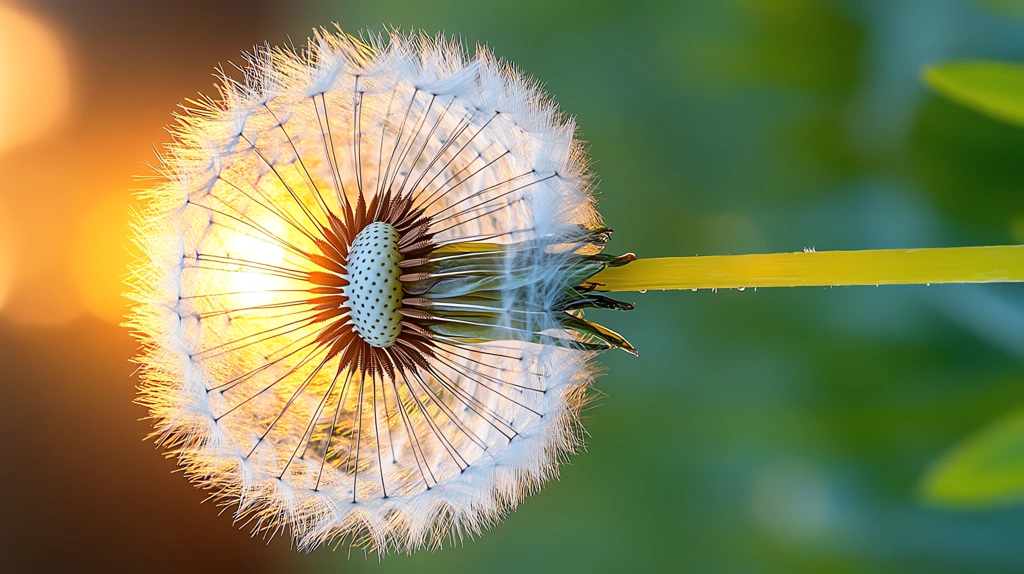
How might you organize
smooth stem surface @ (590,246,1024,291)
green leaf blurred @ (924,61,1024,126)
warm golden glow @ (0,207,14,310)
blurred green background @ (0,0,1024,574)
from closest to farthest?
smooth stem surface @ (590,246,1024,291) < green leaf blurred @ (924,61,1024,126) < blurred green background @ (0,0,1024,574) < warm golden glow @ (0,207,14,310)

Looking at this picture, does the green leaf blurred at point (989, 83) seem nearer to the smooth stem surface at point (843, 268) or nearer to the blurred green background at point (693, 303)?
the blurred green background at point (693, 303)

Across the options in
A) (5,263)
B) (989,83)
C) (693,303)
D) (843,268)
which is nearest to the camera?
(843,268)

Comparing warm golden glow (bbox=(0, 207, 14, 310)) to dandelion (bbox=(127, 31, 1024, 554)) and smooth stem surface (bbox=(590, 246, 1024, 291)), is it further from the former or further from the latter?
smooth stem surface (bbox=(590, 246, 1024, 291))

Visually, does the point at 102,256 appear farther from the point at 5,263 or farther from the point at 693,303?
the point at 693,303

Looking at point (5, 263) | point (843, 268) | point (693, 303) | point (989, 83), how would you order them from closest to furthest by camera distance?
point (843, 268) < point (989, 83) < point (693, 303) < point (5, 263)

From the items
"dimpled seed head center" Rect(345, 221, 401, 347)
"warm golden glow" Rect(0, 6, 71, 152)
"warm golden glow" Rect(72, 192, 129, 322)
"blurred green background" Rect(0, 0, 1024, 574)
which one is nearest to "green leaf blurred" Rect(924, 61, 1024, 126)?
"blurred green background" Rect(0, 0, 1024, 574)

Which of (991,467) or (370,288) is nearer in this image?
(370,288)

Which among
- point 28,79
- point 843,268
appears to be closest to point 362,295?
point 843,268

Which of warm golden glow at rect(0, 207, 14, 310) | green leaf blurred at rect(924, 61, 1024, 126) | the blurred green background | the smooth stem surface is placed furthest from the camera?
warm golden glow at rect(0, 207, 14, 310)

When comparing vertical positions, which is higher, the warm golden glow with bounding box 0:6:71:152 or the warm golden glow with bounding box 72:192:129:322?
the warm golden glow with bounding box 0:6:71:152
